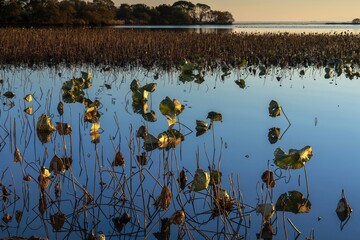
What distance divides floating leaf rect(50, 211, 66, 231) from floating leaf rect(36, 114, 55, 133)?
200cm

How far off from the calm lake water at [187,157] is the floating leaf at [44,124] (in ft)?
0.54

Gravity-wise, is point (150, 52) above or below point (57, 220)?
above

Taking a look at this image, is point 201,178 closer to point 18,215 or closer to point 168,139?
point 168,139

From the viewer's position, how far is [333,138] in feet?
22.9

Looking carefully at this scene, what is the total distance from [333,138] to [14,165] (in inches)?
162

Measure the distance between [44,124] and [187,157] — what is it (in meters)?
1.64

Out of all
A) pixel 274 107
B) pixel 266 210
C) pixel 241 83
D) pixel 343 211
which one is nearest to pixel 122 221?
pixel 266 210

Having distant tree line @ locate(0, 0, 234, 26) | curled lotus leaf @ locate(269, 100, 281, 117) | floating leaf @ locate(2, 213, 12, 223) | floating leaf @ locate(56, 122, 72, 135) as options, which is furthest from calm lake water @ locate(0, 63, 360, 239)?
distant tree line @ locate(0, 0, 234, 26)

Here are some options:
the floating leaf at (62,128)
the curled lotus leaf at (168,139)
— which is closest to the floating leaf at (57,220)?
the curled lotus leaf at (168,139)

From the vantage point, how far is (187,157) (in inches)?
228

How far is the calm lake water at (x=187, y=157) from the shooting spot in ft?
12.6

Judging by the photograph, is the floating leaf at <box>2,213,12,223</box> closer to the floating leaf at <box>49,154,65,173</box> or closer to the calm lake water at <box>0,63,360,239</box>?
the calm lake water at <box>0,63,360,239</box>

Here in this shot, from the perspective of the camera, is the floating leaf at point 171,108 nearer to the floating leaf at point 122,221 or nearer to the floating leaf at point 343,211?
the floating leaf at point 122,221

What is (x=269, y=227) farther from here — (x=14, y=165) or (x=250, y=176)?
(x=14, y=165)
